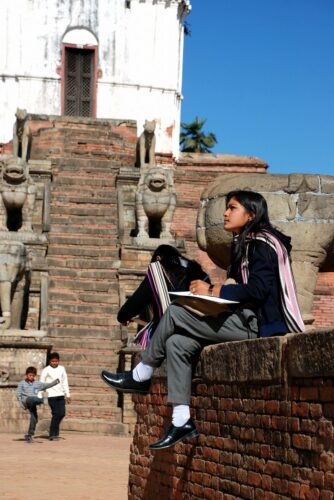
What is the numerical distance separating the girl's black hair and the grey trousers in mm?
361

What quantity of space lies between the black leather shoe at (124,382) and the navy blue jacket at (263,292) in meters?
1.12

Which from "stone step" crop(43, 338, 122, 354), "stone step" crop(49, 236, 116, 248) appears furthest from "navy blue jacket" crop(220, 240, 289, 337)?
"stone step" crop(49, 236, 116, 248)

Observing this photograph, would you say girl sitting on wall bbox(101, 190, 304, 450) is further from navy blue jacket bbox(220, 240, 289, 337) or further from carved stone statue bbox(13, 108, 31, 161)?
carved stone statue bbox(13, 108, 31, 161)

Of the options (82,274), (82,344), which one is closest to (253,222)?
(82,344)

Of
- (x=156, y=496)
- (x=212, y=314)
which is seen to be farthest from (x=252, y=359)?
(x=156, y=496)

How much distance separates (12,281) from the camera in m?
20.5

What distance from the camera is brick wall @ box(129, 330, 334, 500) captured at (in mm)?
5734

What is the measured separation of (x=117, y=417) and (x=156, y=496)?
11.3 m

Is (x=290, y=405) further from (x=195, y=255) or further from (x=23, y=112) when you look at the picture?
(x=23, y=112)

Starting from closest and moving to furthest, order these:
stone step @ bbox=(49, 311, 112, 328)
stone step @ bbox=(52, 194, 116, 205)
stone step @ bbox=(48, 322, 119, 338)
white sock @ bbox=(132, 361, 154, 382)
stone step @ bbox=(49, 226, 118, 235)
A: white sock @ bbox=(132, 361, 154, 382)
stone step @ bbox=(48, 322, 119, 338)
stone step @ bbox=(49, 311, 112, 328)
stone step @ bbox=(49, 226, 118, 235)
stone step @ bbox=(52, 194, 116, 205)

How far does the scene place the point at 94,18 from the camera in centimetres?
3500

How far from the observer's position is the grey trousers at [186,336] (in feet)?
23.1

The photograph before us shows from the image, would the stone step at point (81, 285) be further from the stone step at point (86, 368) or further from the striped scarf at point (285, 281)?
the striped scarf at point (285, 281)

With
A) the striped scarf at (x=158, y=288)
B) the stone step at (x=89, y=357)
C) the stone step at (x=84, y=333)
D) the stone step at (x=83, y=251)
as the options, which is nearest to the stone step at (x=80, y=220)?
the stone step at (x=83, y=251)
